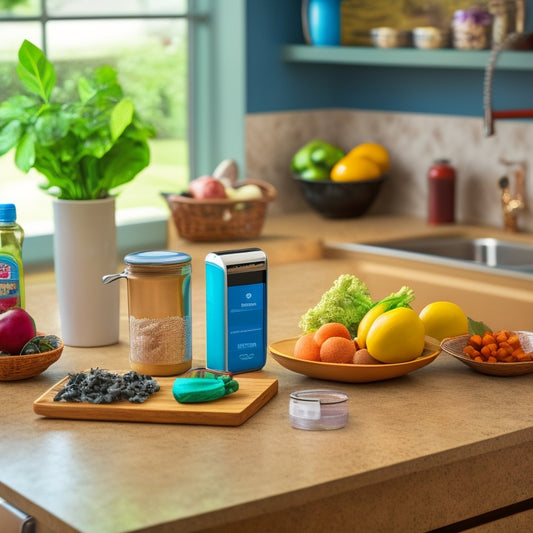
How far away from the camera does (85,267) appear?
2.07m

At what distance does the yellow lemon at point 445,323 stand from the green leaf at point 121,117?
653 mm

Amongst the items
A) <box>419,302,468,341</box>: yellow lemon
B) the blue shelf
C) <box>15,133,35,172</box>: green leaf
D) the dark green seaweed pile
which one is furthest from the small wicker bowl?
the blue shelf

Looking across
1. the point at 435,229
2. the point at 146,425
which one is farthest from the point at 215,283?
the point at 435,229

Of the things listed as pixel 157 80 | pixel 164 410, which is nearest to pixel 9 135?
pixel 164 410

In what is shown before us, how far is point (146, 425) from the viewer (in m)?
1.65

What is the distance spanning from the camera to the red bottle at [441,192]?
3.58m

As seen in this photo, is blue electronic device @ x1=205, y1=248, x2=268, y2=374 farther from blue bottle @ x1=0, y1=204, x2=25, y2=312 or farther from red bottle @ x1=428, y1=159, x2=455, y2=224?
red bottle @ x1=428, y1=159, x2=455, y2=224

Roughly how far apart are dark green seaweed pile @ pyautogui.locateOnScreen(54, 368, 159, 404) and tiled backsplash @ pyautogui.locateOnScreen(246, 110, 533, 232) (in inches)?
79.9

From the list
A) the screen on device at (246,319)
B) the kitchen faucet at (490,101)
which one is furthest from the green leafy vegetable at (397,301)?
the kitchen faucet at (490,101)

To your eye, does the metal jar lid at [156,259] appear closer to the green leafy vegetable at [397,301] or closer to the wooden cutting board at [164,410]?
the wooden cutting board at [164,410]

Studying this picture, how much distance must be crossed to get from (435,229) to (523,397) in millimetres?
1812

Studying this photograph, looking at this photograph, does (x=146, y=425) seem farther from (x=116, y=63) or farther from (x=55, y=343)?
(x=116, y=63)

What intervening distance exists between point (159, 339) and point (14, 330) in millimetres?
240

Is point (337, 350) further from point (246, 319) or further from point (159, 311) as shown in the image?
point (159, 311)
